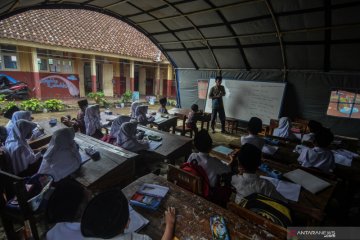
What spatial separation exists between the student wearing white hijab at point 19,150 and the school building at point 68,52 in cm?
875

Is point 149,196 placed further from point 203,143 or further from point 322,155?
point 322,155

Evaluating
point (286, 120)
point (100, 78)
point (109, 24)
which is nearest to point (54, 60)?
point (100, 78)

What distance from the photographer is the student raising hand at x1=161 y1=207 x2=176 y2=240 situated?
150 centimetres

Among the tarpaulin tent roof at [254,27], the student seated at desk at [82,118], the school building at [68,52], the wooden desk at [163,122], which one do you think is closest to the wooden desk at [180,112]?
the wooden desk at [163,122]

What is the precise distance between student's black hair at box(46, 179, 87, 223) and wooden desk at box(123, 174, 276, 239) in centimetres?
55

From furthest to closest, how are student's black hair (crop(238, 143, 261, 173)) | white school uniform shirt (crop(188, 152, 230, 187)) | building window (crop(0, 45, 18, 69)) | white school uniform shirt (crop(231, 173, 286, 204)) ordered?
building window (crop(0, 45, 18, 69)) → white school uniform shirt (crop(188, 152, 230, 187)) → student's black hair (crop(238, 143, 261, 173)) → white school uniform shirt (crop(231, 173, 286, 204))

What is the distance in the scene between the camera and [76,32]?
12.6 meters

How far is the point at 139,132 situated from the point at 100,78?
43.5 feet

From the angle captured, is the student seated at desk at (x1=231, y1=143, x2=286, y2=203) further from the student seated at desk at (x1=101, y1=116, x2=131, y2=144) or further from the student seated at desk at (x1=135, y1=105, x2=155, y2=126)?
the student seated at desk at (x1=135, y1=105, x2=155, y2=126)

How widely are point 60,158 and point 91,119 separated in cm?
236

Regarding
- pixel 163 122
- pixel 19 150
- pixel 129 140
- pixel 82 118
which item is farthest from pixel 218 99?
pixel 19 150

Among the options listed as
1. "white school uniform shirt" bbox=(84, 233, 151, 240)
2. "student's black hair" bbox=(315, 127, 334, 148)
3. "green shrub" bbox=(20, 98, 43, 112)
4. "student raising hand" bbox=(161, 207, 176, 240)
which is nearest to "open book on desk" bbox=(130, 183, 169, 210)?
"student raising hand" bbox=(161, 207, 176, 240)

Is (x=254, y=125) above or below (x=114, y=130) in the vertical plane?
above

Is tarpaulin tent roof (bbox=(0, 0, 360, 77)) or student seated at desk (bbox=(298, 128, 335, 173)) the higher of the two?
tarpaulin tent roof (bbox=(0, 0, 360, 77))
